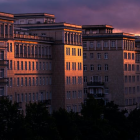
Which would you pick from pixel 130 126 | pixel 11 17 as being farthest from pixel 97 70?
pixel 11 17

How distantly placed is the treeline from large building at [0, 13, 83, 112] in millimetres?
11586

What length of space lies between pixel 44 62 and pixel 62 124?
35.4 meters

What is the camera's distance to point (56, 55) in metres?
152

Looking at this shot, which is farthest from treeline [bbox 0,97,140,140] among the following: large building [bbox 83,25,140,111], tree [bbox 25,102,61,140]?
large building [bbox 83,25,140,111]

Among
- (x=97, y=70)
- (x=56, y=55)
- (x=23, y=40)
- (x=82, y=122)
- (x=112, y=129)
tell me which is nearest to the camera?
(x=82, y=122)

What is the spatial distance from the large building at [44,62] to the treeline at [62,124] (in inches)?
456

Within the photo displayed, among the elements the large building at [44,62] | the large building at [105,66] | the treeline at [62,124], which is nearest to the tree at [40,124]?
the treeline at [62,124]

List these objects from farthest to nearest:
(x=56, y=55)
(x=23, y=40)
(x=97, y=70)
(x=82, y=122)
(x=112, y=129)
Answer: (x=97, y=70), (x=56, y=55), (x=23, y=40), (x=112, y=129), (x=82, y=122)

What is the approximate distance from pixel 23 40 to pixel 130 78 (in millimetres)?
53537

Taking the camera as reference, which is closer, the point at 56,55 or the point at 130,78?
the point at 56,55

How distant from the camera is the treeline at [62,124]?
332 ft

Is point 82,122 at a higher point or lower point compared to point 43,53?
lower

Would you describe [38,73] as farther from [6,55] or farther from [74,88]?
[6,55]

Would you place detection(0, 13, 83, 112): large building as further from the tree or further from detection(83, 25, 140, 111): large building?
the tree
